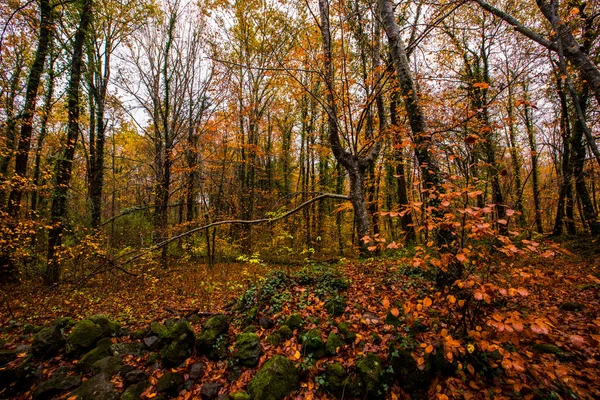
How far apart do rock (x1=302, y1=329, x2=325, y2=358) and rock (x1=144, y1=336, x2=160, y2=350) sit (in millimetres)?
2788

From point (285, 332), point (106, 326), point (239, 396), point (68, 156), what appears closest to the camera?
point (239, 396)

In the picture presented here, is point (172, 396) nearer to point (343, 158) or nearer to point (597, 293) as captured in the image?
point (343, 158)

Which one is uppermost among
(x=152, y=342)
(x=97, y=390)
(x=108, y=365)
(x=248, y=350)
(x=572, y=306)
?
(x=572, y=306)

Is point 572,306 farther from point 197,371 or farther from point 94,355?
point 94,355

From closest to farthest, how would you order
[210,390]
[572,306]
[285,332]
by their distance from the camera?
[210,390] → [572,306] → [285,332]

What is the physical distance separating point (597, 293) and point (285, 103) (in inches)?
567

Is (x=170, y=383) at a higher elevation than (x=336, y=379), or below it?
below

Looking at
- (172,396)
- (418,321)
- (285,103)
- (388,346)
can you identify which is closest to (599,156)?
(418,321)

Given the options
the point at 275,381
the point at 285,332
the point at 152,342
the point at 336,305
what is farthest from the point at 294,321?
the point at 152,342

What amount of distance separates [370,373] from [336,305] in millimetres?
1294

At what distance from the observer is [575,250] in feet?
23.6

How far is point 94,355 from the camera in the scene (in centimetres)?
396

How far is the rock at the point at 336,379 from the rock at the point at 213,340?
5.79 ft

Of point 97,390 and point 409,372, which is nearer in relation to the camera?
point 409,372
